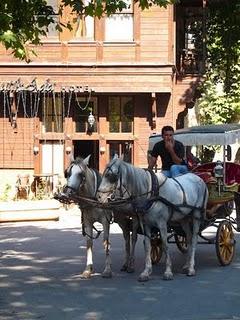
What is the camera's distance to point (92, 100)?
24406mm

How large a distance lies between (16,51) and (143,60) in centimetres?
1401

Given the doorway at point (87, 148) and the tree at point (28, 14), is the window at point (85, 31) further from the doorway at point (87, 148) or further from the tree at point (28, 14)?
the tree at point (28, 14)

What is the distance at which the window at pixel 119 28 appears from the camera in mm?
23891

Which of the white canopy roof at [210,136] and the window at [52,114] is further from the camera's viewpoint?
the window at [52,114]

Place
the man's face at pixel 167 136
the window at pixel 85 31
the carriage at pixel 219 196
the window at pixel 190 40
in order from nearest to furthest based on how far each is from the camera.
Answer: the man's face at pixel 167 136 < the carriage at pixel 219 196 < the window at pixel 85 31 < the window at pixel 190 40

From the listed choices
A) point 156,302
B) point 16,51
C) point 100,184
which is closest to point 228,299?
point 156,302

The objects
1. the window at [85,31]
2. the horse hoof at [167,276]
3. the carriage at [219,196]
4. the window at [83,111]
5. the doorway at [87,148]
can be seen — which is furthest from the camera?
the doorway at [87,148]

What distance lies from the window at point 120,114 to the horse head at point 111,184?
48.7 ft

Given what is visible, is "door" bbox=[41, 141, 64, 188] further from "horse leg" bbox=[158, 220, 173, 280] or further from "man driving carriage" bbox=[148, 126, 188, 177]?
"horse leg" bbox=[158, 220, 173, 280]

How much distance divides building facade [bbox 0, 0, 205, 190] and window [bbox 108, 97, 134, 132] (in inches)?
1.4

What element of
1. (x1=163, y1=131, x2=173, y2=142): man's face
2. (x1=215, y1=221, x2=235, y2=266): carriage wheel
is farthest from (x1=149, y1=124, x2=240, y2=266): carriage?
(x1=163, y1=131, x2=173, y2=142): man's face

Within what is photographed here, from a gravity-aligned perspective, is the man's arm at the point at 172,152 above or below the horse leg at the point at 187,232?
above

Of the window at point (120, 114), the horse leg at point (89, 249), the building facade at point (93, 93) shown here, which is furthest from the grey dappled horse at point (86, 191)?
the window at point (120, 114)

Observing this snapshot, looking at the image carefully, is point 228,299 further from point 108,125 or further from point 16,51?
point 108,125
